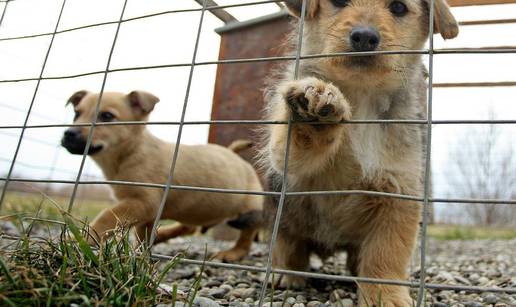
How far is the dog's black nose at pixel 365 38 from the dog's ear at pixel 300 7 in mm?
683

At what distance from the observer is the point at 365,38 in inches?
101

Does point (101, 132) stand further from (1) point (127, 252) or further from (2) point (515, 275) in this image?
(2) point (515, 275)

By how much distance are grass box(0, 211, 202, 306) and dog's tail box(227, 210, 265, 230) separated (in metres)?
3.28

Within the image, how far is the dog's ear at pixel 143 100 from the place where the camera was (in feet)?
15.8

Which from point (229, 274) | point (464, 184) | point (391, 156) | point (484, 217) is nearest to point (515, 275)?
point (391, 156)

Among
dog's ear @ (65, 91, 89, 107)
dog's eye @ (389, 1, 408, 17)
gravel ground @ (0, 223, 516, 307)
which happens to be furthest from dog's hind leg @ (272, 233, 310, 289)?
dog's ear @ (65, 91, 89, 107)

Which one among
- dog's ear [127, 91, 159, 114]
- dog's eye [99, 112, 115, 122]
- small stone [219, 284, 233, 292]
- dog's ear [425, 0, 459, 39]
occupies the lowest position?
small stone [219, 284, 233, 292]

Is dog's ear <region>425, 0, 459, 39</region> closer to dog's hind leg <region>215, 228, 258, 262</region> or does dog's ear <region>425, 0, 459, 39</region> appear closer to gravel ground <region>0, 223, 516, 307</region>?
gravel ground <region>0, 223, 516, 307</region>

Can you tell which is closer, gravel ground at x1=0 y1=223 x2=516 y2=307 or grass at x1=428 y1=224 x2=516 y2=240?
gravel ground at x1=0 y1=223 x2=516 y2=307

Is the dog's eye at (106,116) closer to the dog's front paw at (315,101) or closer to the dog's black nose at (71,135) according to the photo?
the dog's black nose at (71,135)

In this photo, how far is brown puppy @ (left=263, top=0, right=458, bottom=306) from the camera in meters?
2.65

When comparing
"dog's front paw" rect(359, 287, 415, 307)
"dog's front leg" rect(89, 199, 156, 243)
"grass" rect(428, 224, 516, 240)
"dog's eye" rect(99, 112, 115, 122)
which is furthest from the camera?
"grass" rect(428, 224, 516, 240)

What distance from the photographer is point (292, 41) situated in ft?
12.3

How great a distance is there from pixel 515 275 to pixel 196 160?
11.0 feet
